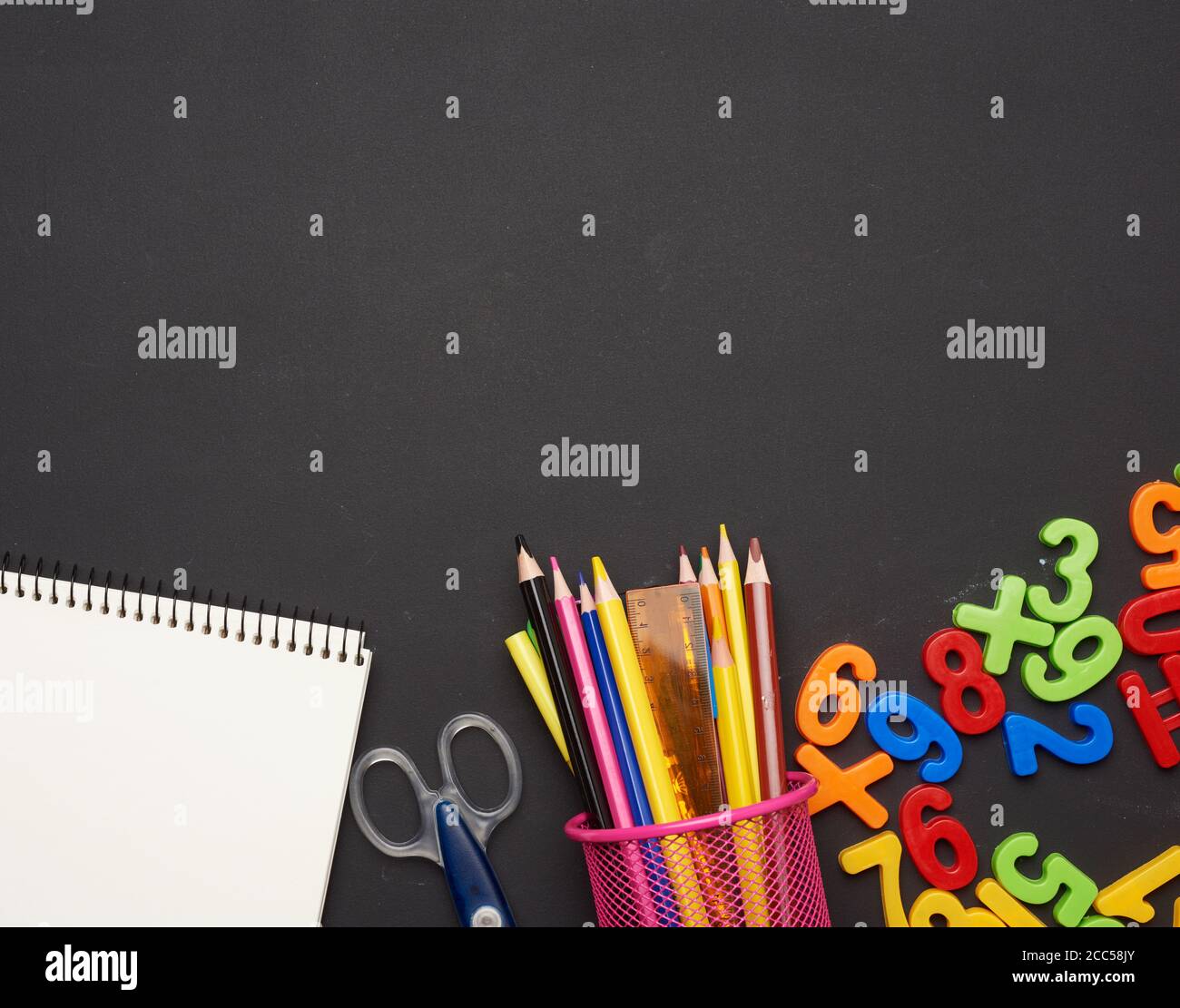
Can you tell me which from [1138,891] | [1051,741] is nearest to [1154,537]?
[1051,741]

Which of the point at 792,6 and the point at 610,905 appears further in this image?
the point at 792,6

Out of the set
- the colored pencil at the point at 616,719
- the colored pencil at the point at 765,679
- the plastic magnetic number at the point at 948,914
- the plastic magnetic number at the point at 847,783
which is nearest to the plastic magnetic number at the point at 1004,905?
the plastic magnetic number at the point at 948,914

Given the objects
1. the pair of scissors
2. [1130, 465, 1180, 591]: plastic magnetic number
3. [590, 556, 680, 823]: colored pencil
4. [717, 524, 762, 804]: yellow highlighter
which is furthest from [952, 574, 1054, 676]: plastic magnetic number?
the pair of scissors

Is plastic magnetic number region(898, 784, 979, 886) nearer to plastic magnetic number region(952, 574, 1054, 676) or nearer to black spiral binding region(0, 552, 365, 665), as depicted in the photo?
plastic magnetic number region(952, 574, 1054, 676)

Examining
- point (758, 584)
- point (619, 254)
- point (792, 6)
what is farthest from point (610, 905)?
point (792, 6)

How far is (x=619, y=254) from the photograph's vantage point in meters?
0.96

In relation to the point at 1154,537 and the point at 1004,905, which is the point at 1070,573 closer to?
the point at 1154,537

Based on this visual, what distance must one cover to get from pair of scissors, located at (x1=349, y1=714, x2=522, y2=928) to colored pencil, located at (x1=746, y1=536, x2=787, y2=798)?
0.22 m

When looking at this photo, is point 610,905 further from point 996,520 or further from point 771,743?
point 996,520

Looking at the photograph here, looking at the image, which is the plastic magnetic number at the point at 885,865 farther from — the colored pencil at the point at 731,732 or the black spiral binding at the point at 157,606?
the black spiral binding at the point at 157,606

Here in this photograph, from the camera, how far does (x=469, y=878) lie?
2.87ft

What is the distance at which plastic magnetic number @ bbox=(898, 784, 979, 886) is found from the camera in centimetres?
92

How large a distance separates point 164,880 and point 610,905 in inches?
15.1

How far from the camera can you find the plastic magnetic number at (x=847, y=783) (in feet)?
3.03
